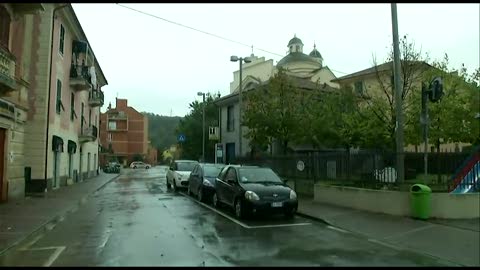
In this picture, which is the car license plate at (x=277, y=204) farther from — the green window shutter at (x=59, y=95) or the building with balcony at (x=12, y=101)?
the green window shutter at (x=59, y=95)

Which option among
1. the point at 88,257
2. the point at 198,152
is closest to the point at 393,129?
the point at 88,257

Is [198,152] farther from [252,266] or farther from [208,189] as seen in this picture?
[252,266]

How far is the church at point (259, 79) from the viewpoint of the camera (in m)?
35.7

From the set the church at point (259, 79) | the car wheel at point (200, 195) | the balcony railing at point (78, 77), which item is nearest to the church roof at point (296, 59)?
the church at point (259, 79)

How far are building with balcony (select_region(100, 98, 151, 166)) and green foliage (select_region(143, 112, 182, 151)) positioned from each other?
17.4m

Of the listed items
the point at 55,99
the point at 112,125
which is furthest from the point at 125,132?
the point at 55,99

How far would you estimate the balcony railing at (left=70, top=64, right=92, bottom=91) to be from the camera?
95.9 feet

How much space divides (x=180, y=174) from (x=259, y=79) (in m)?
12.9

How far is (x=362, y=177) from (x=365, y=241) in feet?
18.5

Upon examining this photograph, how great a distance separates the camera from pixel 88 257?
8625 millimetres

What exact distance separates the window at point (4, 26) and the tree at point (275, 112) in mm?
12645

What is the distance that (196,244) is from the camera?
32.1 ft

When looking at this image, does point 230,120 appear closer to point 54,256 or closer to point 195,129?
point 195,129

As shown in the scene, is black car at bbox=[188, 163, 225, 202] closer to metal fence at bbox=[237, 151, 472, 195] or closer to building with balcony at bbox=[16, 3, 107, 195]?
metal fence at bbox=[237, 151, 472, 195]
